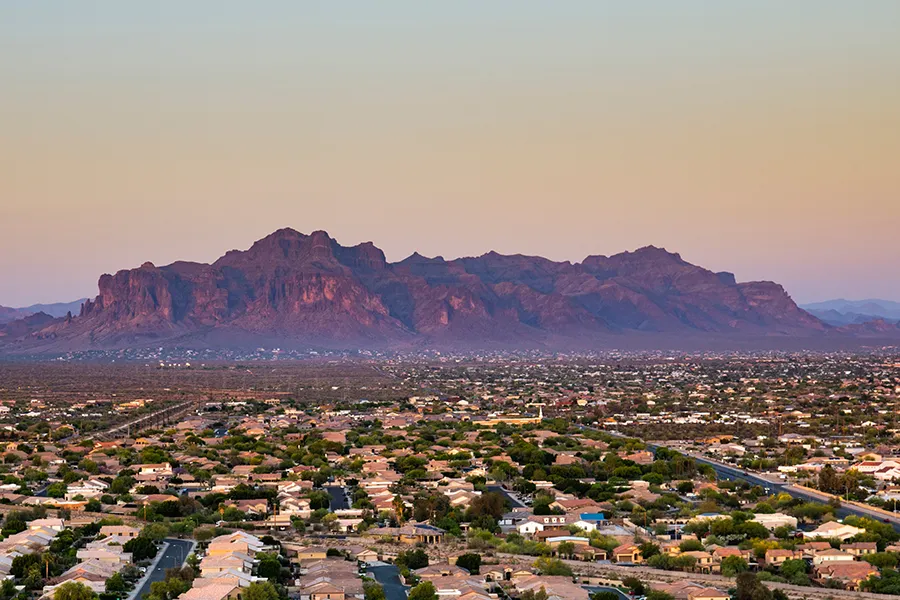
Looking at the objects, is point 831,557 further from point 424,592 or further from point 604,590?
point 424,592

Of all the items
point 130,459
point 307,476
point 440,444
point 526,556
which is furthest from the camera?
point 440,444

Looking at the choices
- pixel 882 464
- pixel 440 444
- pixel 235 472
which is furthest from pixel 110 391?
pixel 882 464

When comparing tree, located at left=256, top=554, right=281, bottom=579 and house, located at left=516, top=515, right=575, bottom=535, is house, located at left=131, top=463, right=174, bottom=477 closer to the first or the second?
house, located at left=516, top=515, right=575, bottom=535

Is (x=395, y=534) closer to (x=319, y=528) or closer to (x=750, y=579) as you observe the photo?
(x=319, y=528)

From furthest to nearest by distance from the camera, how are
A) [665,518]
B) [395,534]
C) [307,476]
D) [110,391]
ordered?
[110,391] → [307,476] → [665,518] → [395,534]

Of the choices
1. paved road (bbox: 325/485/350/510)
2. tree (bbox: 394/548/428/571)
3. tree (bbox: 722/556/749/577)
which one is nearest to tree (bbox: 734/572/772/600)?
tree (bbox: 722/556/749/577)

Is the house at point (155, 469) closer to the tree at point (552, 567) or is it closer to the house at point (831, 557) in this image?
the tree at point (552, 567)

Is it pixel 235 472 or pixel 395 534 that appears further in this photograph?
pixel 235 472

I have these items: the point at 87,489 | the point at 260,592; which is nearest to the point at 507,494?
the point at 87,489
